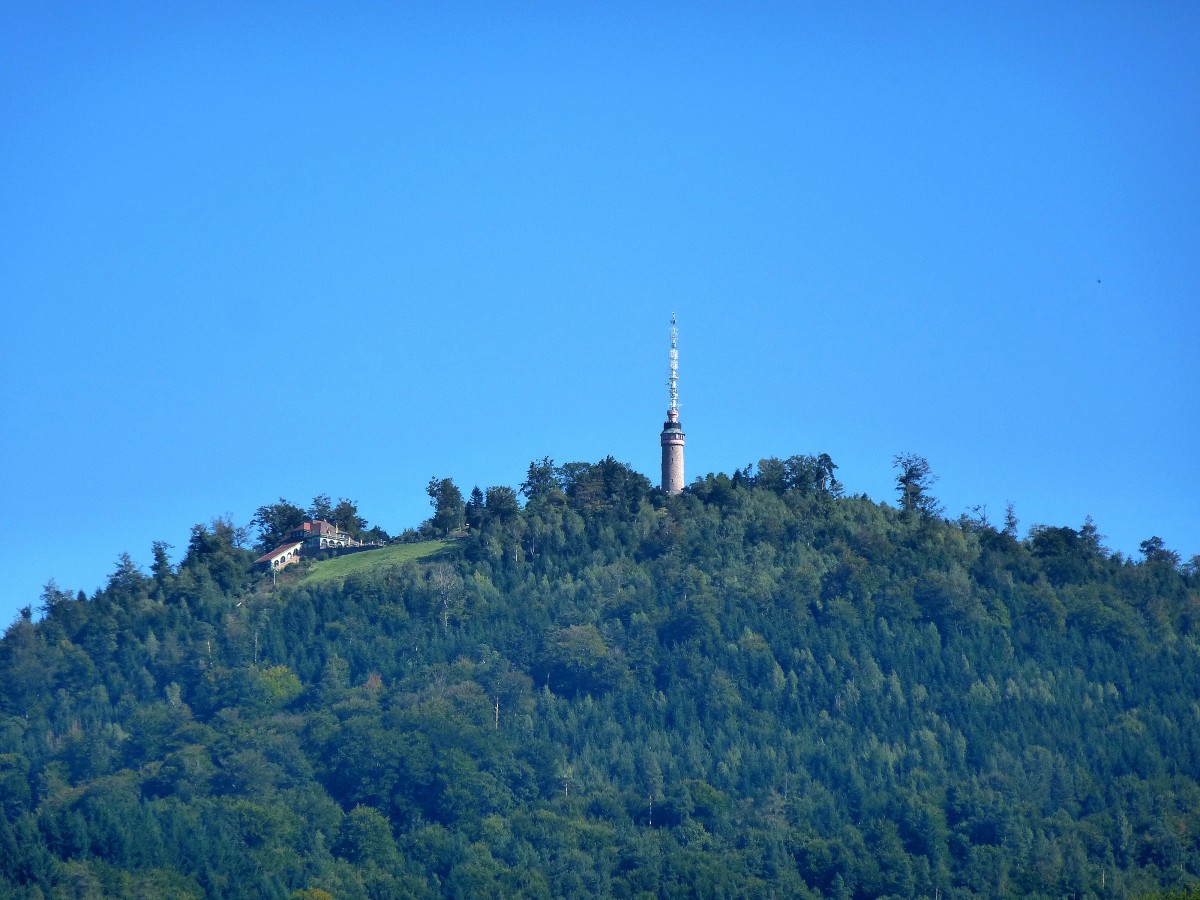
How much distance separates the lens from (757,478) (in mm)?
122438

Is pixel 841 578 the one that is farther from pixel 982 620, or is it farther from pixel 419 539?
pixel 419 539

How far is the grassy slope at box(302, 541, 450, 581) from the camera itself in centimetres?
11969

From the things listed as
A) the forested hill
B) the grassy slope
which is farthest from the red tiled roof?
the grassy slope

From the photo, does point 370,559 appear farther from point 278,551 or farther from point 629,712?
point 629,712

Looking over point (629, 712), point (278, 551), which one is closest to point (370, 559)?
point (278, 551)

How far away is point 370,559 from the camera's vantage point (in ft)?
400

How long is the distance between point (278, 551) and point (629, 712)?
89.1ft

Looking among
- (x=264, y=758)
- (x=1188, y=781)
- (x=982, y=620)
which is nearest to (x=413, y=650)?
(x=264, y=758)

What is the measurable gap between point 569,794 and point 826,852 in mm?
12347

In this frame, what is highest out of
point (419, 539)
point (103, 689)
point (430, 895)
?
point (419, 539)

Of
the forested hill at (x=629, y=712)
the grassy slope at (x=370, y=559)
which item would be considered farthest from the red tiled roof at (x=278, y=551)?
the grassy slope at (x=370, y=559)

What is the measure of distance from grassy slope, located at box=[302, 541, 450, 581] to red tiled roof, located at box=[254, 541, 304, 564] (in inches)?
95.2

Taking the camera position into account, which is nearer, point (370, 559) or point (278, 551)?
point (370, 559)

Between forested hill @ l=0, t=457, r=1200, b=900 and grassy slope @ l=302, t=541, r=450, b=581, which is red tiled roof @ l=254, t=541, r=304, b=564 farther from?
grassy slope @ l=302, t=541, r=450, b=581
